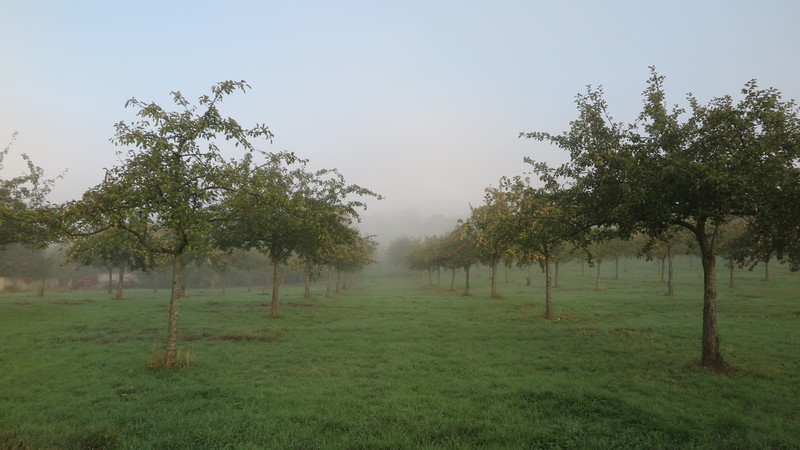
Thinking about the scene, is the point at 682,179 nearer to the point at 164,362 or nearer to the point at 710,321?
the point at 710,321

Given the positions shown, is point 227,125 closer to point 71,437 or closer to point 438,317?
point 71,437

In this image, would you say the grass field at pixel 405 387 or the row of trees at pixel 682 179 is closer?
the grass field at pixel 405 387

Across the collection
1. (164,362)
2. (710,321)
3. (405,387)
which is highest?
(710,321)

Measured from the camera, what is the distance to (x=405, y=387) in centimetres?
1008

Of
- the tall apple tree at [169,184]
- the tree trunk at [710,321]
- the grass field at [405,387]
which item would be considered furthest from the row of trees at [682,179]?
the tall apple tree at [169,184]

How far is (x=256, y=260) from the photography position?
68.8m

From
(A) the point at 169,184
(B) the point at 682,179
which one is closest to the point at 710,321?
(B) the point at 682,179

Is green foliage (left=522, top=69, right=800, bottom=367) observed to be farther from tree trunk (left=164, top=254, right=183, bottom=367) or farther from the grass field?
tree trunk (left=164, top=254, right=183, bottom=367)

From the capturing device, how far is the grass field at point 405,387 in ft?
23.7

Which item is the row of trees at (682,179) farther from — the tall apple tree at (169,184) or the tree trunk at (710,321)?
the tall apple tree at (169,184)

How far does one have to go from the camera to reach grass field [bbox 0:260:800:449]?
723 cm

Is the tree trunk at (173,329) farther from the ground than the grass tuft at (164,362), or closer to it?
farther from the ground


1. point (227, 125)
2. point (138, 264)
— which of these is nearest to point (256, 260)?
point (138, 264)

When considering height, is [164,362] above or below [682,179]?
below
